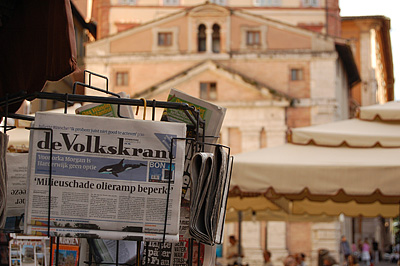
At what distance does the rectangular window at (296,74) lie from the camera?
97.7ft

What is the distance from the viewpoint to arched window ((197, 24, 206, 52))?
30.8 m

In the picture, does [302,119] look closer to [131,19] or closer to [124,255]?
[131,19]

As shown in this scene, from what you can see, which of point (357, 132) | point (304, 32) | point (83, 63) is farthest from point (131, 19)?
point (357, 132)

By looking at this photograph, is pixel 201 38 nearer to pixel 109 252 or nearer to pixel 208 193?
pixel 109 252

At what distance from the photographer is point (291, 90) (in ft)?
97.8

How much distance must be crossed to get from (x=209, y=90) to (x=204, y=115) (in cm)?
2743

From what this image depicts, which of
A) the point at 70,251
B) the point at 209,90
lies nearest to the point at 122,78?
the point at 209,90

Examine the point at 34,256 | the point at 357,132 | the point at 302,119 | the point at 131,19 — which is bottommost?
the point at 34,256

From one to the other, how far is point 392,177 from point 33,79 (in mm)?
3787

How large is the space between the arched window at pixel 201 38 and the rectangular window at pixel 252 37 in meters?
1.94

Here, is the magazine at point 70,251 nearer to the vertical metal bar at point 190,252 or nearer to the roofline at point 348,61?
the vertical metal bar at point 190,252

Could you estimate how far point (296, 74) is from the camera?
29812 mm

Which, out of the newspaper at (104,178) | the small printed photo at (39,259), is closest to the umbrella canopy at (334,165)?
the small printed photo at (39,259)

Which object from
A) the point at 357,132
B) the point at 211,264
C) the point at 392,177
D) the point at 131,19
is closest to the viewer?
the point at 211,264
